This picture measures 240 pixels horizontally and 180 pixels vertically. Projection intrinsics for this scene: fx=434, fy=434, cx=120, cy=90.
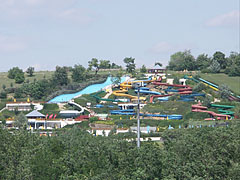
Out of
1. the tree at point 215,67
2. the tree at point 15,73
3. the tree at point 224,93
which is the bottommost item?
the tree at point 224,93

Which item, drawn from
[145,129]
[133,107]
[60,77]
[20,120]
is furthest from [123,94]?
[20,120]

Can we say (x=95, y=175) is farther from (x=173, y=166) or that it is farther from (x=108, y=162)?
(x=173, y=166)

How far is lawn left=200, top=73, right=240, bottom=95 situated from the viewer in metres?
88.8

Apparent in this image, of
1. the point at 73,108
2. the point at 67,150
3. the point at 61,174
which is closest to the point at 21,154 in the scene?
the point at 67,150

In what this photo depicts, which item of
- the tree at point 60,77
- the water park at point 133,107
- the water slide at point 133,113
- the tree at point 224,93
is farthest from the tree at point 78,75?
the tree at point 224,93

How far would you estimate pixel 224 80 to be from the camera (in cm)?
9500

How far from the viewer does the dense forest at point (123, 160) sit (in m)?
30.6

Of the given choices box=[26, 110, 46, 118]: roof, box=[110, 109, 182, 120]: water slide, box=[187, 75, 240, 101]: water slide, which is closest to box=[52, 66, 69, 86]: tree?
box=[26, 110, 46, 118]: roof

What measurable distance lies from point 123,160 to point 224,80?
6728 centimetres

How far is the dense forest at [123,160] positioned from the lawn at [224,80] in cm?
5221

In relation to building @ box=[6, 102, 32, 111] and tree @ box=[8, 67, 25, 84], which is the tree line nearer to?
tree @ box=[8, 67, 25, 84]

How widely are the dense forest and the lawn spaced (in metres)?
52.2

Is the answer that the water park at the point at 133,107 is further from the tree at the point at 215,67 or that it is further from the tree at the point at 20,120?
the tree at the point at 215,67

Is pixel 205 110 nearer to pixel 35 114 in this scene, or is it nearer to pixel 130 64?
pixel 35 114
